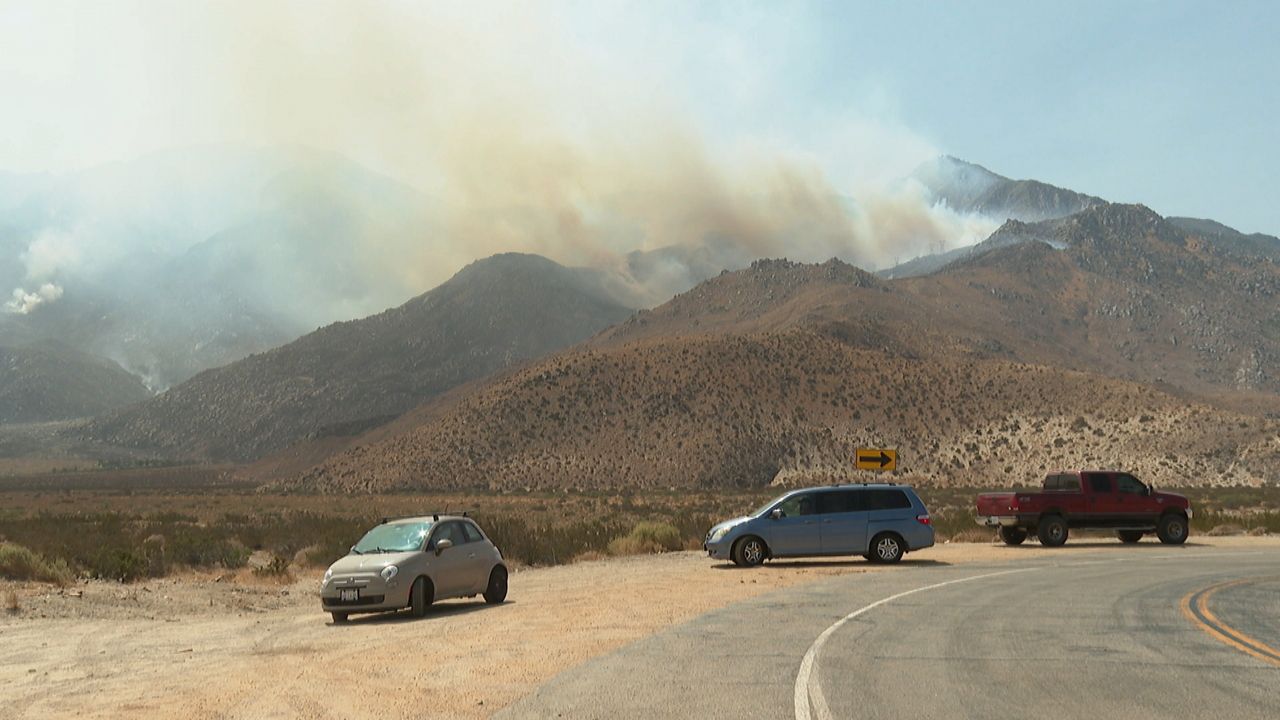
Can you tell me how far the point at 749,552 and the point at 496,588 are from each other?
7.84 meters

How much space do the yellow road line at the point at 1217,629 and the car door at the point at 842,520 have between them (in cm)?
795

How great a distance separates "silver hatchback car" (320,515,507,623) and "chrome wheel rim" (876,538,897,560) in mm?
10126

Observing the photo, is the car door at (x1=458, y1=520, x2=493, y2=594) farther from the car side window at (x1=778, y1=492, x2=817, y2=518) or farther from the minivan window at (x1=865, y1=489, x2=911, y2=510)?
the minivan window at (x1=865, y1=489, x2=911, y2=510)

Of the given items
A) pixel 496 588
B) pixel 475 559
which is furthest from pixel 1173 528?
pixel 475 559

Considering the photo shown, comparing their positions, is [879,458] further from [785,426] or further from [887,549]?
[785,426]

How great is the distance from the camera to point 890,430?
91.7m

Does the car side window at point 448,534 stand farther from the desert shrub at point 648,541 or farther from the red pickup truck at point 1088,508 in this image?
the red pickup truck at point 1088,508

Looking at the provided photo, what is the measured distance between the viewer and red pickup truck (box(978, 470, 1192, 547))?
32.2 meters

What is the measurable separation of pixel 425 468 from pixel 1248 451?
2549 inches

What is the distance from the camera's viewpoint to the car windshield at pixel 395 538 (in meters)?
18.3

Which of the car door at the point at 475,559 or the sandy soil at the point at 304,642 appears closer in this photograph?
the sandy soil at the point at 304,642

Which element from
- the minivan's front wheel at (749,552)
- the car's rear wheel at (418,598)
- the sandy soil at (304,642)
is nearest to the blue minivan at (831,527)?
the minivan's front wheel at (749,552)

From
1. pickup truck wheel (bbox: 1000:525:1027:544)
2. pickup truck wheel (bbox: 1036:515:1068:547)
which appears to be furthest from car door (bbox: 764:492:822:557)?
pickup truck wheel (bbox: 1000:525:1027:544)

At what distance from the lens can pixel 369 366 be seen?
6526 inches
